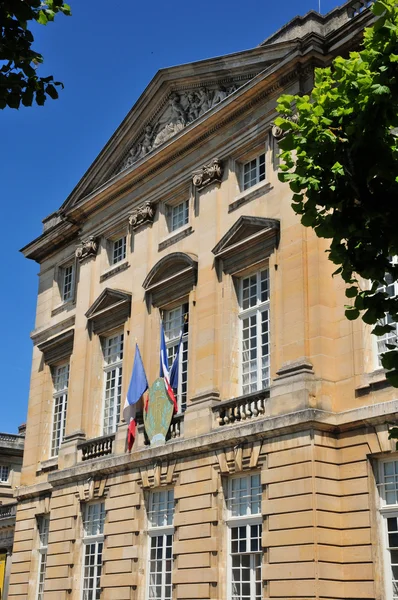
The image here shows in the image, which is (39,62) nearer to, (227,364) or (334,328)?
(334,328)

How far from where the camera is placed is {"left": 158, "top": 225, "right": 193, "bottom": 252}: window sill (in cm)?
2203

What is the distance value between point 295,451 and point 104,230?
1103cm

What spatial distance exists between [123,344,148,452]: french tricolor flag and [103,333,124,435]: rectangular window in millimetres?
1556

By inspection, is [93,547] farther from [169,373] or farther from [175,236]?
[175,236]

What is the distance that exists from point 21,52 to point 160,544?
13658 millimetres

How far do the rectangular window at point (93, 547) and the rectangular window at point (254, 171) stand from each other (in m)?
8.85

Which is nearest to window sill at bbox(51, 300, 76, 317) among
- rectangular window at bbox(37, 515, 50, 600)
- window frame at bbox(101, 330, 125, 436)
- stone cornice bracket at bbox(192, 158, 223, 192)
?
window frame at bbox(101, 330, 125, 436)

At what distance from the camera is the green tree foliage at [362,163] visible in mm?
9125

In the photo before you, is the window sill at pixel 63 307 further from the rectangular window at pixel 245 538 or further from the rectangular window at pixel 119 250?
the rectangular window at pixel 245 538

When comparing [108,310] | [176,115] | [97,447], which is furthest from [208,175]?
[97,447]

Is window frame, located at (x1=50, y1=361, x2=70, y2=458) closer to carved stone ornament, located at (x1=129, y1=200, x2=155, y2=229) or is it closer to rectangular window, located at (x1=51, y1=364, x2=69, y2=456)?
rectangular window, located at (x1=51, y1=364, x2=69, y2=456)

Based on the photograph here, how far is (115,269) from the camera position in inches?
973

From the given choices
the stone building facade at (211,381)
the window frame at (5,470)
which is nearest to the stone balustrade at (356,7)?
the stone building facade at (211,381)

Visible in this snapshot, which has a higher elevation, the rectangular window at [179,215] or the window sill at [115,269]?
the rectangular window at [179,215]
